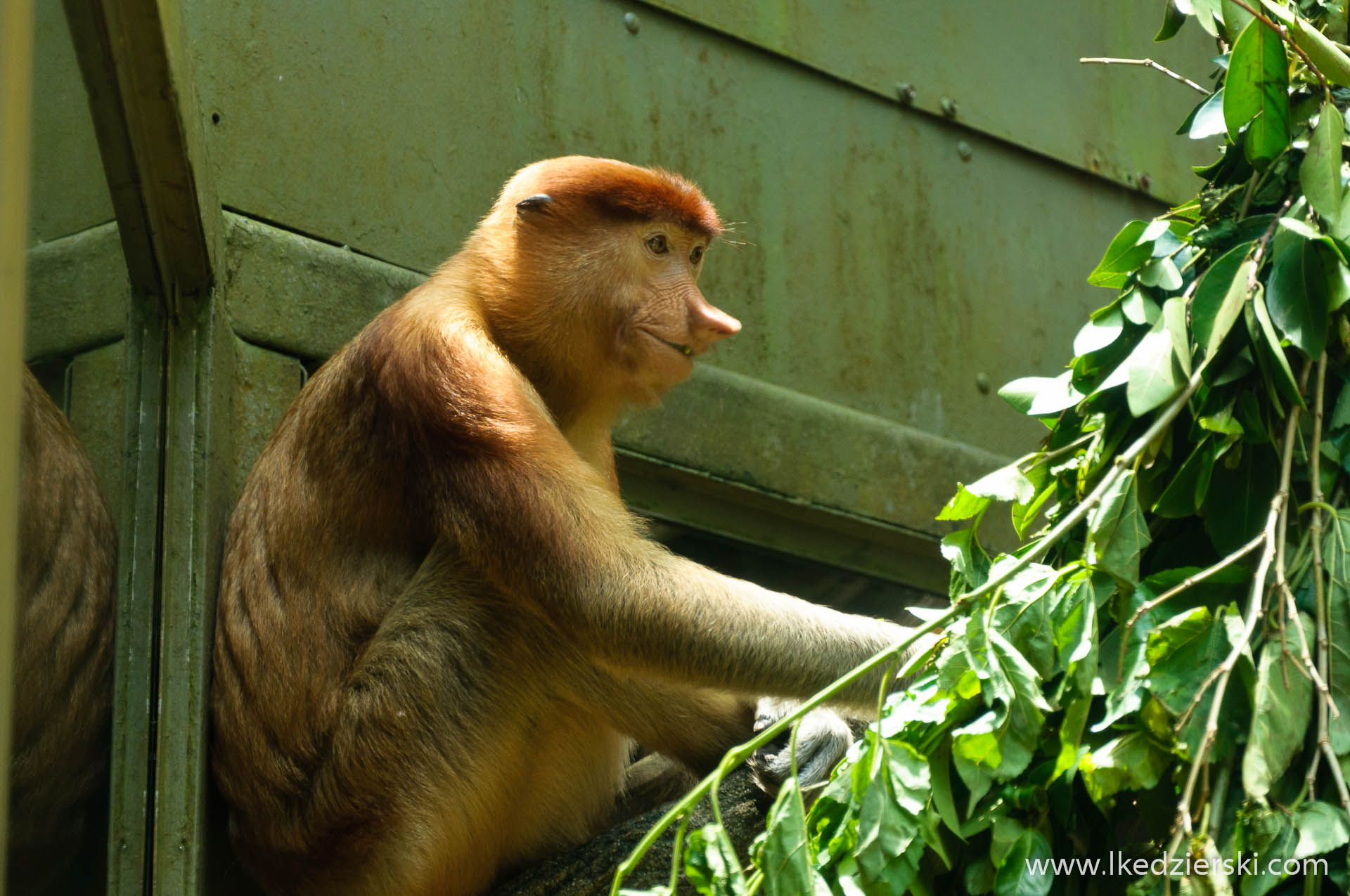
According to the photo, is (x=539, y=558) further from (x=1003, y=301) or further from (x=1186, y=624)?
(x=1003, y=301)

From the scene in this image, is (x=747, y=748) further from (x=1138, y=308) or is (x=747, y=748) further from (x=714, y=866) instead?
(x=1138, y=308)

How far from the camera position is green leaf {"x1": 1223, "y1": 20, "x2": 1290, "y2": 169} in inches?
122

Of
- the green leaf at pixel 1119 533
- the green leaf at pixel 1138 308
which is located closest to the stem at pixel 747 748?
the green leaf at pixel 1119 533

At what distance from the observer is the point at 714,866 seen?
2662mm

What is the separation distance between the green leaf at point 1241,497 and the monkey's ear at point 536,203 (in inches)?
89.5

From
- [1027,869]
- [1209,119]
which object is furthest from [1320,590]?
[1209,119]

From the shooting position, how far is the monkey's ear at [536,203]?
4.54 meters

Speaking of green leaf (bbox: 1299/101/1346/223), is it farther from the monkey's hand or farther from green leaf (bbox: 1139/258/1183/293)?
the monkey's hand

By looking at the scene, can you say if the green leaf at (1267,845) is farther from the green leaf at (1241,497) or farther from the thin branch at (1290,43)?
the thin branch at (1290,43)

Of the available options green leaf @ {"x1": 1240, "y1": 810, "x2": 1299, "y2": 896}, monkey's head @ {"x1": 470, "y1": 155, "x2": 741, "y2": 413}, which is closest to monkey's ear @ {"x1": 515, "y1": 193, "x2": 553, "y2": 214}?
monkey's head @ {"x1": 470, "y1": 155, "x2": 741, "y2": 413}

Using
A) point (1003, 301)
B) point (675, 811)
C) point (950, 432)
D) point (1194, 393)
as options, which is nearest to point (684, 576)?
point (675, 811)

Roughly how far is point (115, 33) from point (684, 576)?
6.07ft

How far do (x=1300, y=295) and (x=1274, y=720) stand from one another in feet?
2.92

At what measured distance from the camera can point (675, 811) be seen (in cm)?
275
